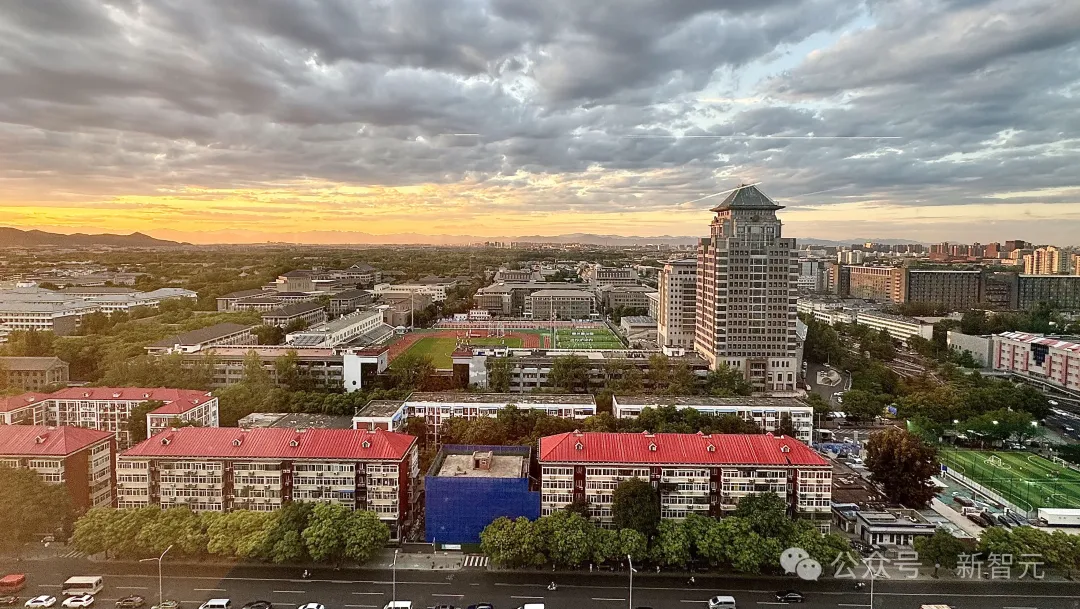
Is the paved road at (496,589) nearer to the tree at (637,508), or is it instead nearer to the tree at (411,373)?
the tree at (637,508)

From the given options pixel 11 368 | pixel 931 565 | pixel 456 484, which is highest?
pixel 11 368

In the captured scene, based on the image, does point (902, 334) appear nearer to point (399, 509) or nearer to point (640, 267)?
point (399, 509)

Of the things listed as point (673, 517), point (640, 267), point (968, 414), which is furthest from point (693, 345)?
point (640, 267)

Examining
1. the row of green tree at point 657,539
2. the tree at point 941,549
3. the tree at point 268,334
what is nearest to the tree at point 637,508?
the row of green tree at point 657,539

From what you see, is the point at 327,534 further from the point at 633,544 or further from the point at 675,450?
the point at 675,450

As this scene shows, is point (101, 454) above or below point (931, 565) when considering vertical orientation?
above
